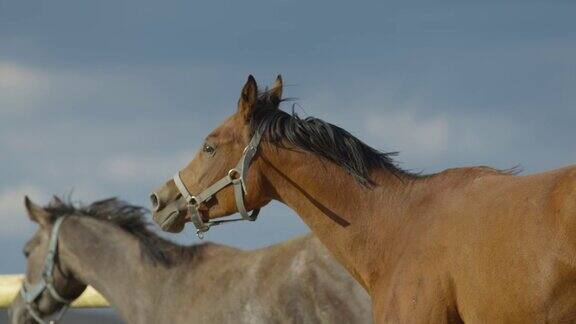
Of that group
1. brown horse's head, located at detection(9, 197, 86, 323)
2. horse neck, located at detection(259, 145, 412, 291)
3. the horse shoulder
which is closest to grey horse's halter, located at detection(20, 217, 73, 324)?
brown horse's head, located at detection(9, 197, 86, 323)

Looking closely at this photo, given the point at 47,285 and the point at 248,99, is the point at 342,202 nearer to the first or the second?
the point at 248,99

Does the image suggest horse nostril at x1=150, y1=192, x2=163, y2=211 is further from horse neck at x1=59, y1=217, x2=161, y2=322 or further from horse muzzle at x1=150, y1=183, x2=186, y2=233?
horse neck at x1=59, y1=217, x2=161, y2=322

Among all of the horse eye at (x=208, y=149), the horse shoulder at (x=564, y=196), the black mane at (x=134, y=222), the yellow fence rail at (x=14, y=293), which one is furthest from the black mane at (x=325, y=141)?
the yellow fence rail at (x=14, y=293)

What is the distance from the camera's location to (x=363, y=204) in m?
6.77

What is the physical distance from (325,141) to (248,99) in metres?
0.51

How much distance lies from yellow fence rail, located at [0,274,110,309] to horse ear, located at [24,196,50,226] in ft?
3.33

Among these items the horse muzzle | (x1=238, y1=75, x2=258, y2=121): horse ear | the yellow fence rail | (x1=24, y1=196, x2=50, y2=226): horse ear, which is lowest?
the yellow fence rail

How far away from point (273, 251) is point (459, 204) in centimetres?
312

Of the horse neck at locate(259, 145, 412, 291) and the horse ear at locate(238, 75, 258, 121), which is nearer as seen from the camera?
the horse neck at locate(259, 145, 412, 291)

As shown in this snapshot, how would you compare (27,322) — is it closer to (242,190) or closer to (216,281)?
(216,281)

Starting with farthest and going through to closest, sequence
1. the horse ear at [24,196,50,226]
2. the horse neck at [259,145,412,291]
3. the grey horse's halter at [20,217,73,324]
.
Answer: the horse ear at [24,196,50,226] → the grey horse's halter at [20,217,73,324] → the horse neck at [259,145,412,291]

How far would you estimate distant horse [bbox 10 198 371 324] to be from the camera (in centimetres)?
861

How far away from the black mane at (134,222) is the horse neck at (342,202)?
9.66 feet

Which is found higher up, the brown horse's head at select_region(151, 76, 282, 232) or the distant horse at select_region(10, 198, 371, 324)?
the brown horse's head at select_region(151, 76, 282, 232)
